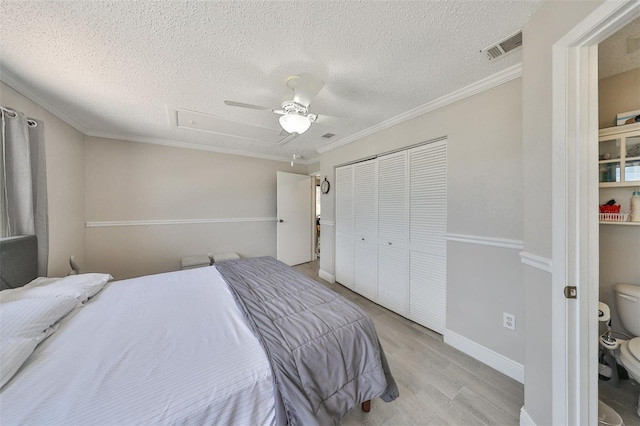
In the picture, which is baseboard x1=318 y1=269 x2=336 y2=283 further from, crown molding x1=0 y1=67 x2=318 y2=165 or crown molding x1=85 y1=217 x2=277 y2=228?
crown molding x1=0 y1=67 x2=318 y2=165

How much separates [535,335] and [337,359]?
3.47ft

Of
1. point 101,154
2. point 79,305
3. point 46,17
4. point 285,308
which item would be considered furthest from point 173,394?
point 101,154

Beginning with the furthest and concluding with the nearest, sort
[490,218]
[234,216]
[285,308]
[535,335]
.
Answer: [234,216] < [490,218] < [285,308] < [535,335]

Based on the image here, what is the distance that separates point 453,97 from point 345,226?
2.04 m

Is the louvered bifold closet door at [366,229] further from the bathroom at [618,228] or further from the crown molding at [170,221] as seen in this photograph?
the crown molding at [170,221]

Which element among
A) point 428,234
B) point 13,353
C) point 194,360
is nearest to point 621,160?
point 428,234

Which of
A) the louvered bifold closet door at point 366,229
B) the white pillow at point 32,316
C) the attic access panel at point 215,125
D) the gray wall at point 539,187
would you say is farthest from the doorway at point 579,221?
the white pillow at point 32,316

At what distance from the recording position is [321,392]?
39.0 inches

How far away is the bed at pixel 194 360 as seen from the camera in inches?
28.7

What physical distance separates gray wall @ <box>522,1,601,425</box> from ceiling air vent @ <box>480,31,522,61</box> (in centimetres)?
10

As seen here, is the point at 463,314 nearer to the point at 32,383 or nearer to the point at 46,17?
the point at 32,383

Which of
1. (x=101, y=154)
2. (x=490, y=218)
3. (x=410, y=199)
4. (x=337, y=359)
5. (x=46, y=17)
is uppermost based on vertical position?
(x=46, y=17)

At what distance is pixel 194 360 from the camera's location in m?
0.92

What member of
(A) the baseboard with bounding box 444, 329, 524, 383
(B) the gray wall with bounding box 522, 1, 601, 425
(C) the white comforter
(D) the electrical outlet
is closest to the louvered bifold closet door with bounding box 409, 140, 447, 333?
(A) the baseboard with bounding box 444, 329, 524, 383
